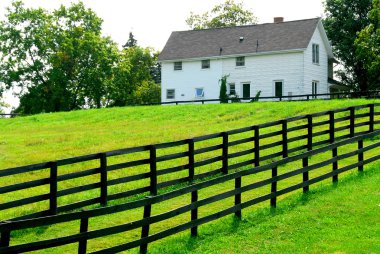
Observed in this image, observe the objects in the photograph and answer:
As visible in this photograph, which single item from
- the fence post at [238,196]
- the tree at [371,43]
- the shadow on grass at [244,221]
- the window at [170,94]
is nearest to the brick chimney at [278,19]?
the tree at [371,43]

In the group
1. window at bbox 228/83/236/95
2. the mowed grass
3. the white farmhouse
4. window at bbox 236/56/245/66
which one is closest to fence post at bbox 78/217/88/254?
the mowed grass

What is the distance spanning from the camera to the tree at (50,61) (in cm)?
6041

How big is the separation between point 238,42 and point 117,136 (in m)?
25.8

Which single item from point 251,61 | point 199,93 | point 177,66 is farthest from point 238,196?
point 177,66

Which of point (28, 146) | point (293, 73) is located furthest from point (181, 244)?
point (293, 73)

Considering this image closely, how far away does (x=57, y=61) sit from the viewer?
60.2 meters

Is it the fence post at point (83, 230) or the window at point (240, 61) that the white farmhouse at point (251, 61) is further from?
the fence post at point (83, 230)

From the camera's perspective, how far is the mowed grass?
1234 centimetres

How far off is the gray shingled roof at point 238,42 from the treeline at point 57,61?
10416 mm

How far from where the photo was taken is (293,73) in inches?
1834

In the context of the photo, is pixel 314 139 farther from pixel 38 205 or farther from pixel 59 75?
pixel 59 75

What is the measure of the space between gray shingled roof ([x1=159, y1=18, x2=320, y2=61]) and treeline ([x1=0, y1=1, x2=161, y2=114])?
34.2 feet

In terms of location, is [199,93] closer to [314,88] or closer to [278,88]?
[278,88]

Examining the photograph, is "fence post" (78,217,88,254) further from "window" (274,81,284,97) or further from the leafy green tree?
the leafy green tree
